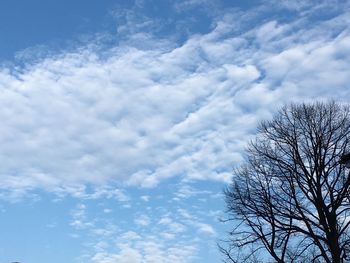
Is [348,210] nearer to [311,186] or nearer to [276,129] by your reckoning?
[311,186]

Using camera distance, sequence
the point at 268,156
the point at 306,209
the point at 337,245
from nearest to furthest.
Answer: the point at 337,245
the point at 306,209
the point at 268,156

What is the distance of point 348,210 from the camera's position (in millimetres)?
22094

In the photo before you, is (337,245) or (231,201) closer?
(337,245)

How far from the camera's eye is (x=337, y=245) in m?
21.3

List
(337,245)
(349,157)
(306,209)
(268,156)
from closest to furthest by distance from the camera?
(349,157) < (337,245) < (306,209) < (268,156)

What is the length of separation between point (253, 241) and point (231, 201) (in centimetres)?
216

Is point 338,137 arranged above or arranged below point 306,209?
above

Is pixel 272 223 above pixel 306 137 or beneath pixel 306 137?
beneath

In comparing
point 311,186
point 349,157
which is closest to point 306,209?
point 311,186

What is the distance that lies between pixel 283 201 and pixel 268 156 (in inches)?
91.5

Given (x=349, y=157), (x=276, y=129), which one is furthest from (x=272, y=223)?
(x=349, y=157)

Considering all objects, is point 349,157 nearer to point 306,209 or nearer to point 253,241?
point 306,209

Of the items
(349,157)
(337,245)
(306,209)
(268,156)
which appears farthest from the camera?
(268,156)

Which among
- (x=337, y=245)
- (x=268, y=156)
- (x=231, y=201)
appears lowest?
(x=337, y=245)
